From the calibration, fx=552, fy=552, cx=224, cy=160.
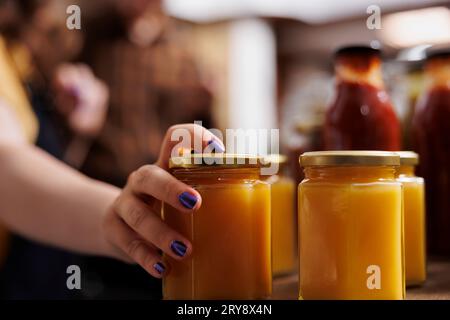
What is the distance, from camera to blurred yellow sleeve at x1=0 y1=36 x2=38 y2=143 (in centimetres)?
141

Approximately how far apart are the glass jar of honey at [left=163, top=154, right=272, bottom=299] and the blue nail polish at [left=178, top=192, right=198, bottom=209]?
0.06ft

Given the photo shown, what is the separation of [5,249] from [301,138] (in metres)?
0.85

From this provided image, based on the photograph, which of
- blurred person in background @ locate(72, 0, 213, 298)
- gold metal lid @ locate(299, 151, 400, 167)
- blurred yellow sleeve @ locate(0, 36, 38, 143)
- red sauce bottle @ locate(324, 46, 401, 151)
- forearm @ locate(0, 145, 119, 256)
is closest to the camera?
gold metal lid @ locate(299, 151, 400, 167)

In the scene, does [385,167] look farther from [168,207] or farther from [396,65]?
[396,65]

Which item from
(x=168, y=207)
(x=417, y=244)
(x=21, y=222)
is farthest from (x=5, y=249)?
(x=417, y=244)

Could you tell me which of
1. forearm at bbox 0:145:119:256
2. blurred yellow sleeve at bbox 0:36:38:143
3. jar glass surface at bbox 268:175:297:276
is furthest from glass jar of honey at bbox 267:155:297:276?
blurred yellow sleeve at bbox 0:36:38:143

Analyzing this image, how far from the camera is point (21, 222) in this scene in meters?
1.28

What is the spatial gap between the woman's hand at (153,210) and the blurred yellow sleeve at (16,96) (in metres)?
0.79

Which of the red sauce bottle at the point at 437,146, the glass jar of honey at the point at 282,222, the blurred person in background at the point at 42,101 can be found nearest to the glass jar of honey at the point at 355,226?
the glass jar of honey at the point at 282,222

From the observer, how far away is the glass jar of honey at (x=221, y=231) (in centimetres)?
60

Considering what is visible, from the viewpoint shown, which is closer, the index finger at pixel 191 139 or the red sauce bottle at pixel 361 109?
the index finger at pixel 191 139

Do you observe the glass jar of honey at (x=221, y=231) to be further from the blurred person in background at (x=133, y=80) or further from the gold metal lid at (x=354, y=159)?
the blurred person in background at (x=133, y=80)

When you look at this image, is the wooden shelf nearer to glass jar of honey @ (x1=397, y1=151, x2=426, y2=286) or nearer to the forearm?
glass jar of honey @ (x1=397, y1=151, x2=426, y2=286)

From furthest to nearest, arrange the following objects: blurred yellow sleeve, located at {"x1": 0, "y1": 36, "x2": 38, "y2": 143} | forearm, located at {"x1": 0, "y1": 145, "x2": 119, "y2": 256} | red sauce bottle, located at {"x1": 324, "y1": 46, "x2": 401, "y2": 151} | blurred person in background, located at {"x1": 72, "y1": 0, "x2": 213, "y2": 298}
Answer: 1. blurred person in background, located at {"x1": 72, "y1": 0, "x2": 213, "y2": 298}
2. blurred yellow sleeve, located at {"x1": 0, "y1": 36, "x2": 38, "y2": 143}
3. forearm, located at {"x1": 0, "y1": 145, "x2": 119, "y2": 256}
4. red sauce bottle, located at {"x1": 324, "y1": 46, "x2": 401, "y2": 151}
